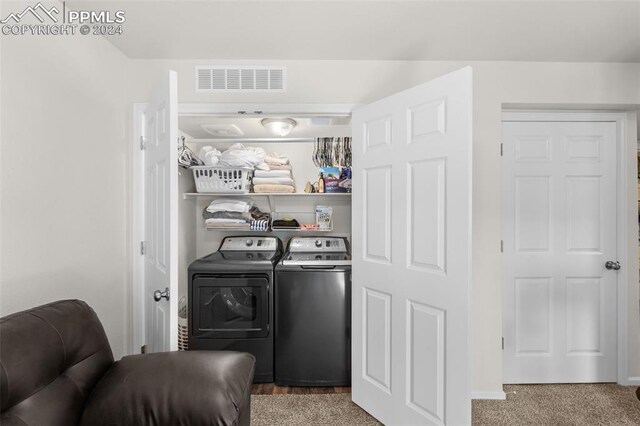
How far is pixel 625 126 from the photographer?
236cm

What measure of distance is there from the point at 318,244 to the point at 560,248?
2.01 m

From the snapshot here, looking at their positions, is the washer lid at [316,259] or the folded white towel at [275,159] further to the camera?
the folded white towel at [275,159]

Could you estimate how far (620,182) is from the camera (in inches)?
93.7

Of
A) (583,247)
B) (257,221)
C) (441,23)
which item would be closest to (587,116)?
(583,247)

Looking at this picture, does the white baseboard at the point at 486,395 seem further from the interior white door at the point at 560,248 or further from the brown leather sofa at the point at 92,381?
the brown leather sofa at the point at 92,381

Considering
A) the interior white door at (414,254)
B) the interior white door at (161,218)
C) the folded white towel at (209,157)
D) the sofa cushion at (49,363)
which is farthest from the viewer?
the folded white towel at (209,157)

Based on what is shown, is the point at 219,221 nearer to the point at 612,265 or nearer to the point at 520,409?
the point at 520,409

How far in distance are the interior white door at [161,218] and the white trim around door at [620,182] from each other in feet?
7.86

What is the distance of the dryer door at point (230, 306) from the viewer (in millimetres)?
2414

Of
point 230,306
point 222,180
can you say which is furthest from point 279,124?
point 230,306

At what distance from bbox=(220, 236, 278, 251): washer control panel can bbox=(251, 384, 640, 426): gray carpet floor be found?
1.26 metres

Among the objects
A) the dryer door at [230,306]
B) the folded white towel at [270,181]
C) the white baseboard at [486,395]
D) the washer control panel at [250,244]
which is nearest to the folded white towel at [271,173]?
the folded white towel at [270,181]

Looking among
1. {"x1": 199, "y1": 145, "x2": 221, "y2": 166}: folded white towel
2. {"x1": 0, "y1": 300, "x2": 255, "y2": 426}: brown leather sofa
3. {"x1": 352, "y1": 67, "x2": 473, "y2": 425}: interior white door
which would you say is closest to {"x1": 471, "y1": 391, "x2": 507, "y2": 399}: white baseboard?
{"x1": 352, "y1": 67, "x2": 473, "y2": 425}: interior white door

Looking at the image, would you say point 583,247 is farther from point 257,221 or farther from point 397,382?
point 257,221
